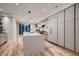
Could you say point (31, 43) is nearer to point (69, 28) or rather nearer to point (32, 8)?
point (69, 28)

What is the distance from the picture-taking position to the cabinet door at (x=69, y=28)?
207 inches

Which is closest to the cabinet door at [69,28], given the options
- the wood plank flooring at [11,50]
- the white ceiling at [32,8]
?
the white ceiling at [32,8]

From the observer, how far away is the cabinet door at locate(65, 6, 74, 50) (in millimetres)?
5267

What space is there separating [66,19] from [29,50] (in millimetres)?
3031

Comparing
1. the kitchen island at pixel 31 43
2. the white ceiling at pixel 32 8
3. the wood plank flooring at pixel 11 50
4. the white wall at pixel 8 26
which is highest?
the white ceiling at pixel 32 8

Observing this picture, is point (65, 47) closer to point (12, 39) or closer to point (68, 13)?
point (68, 13)

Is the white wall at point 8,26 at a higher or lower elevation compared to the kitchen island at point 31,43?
higher

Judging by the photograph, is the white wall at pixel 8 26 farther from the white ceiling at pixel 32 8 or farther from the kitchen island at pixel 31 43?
the kitchen island at pixel 31 43

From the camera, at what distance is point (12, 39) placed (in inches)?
374

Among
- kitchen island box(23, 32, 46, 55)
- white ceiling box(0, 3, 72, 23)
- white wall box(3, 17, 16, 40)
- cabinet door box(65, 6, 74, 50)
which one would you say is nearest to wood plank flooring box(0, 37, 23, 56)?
kitchen island box(23, 32, 46, 55)

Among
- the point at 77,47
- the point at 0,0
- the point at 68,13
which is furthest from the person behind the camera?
the point at 68,13

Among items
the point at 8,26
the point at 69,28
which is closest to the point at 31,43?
the point at 69,28

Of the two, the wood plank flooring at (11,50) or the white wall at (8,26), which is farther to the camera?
the white wall at (8,26)

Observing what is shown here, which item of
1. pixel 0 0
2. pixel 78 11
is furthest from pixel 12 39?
pixel 0 0
